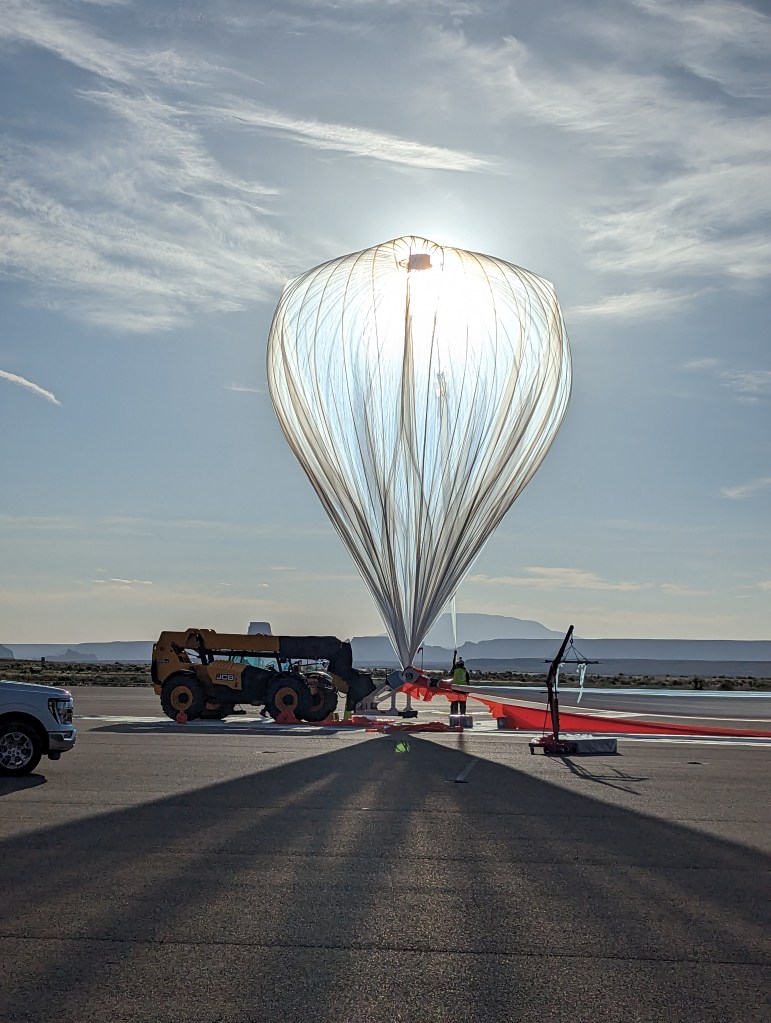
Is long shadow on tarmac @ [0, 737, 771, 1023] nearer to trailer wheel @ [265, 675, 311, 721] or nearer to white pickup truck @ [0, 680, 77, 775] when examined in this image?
white pickup truck @ [0, 680, 77, 775]

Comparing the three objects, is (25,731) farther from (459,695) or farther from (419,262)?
(459,695)

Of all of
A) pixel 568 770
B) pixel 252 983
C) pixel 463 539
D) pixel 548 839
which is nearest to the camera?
pixel 252 983

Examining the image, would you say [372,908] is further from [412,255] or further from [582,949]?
[412,255]

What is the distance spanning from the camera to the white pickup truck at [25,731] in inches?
678

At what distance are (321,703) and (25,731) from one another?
1410cm

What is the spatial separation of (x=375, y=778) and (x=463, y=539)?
34.2 ft

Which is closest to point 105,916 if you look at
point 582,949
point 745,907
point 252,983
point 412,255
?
point 252,983

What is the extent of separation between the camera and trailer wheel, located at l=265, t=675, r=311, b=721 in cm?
3039

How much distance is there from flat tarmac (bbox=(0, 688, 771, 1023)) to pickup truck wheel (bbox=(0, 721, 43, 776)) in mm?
545

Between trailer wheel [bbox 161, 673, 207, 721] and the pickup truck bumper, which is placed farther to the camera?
trailer wheel [bbox 161, 673, 207, 721]

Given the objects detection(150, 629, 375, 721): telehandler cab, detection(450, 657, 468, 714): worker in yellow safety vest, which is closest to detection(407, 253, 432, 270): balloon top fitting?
detection(150, 629, 375, 721): telehandler cab

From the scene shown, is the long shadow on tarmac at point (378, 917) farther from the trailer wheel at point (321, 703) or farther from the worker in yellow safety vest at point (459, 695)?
the worker in yellow safety vest at point (459, 695)

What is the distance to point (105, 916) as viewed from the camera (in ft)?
26.7

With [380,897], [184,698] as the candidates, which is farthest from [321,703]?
[380,897]
